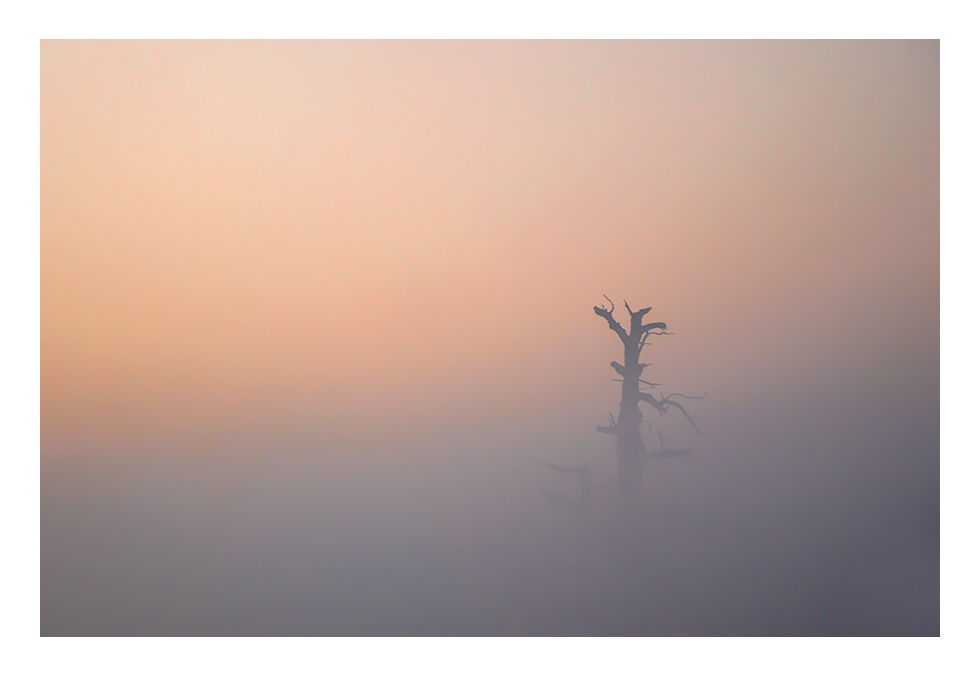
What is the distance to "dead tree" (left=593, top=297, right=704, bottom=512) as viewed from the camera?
8.63 ft

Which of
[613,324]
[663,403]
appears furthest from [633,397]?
[613,324]

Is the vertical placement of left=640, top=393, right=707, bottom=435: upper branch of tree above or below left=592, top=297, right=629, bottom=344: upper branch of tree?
below

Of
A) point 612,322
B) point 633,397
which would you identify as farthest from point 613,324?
point 633,397

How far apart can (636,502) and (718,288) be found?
1186 millimetres

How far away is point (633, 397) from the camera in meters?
2.68

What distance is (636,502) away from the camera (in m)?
2.54

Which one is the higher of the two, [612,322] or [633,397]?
[612,322]

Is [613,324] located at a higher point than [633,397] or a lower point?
higher

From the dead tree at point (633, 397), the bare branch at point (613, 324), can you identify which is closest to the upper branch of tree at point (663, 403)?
the dead tree at point (633, 397)

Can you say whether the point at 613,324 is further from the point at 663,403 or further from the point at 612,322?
the point at 663,403

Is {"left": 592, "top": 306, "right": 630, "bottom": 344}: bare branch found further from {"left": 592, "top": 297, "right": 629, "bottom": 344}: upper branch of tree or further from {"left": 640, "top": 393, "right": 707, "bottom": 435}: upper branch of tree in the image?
{"left": 640, "top": 393, "right": 707, "bottom": 435}: upper branch of tree

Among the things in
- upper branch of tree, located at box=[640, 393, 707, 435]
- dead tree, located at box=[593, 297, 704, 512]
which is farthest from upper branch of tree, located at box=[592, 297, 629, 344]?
upper branch of tree, located at box=[640, 393, 707, 435]

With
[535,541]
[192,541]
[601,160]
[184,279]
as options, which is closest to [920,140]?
[601,160]

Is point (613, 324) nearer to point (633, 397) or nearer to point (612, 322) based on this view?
point (612, 322)
